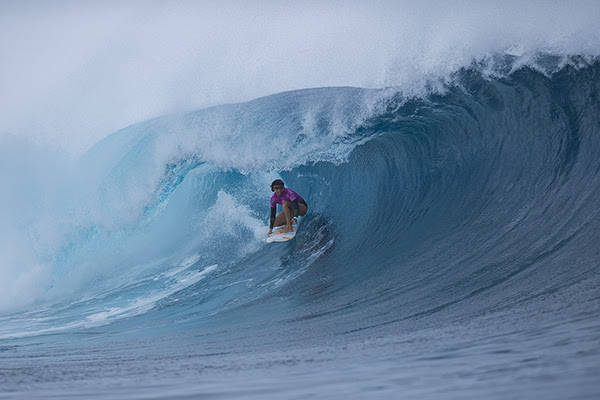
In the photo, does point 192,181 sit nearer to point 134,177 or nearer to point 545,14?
point 134,177

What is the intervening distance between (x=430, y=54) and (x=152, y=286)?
5768 millimetres

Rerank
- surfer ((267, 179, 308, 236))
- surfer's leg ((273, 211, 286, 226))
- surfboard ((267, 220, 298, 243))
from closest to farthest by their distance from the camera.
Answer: surfer ((267, 179, 308, 236))
surfboard ((267, 220, 298, 243))
surfer's leg ((273, 211, 286, 226))

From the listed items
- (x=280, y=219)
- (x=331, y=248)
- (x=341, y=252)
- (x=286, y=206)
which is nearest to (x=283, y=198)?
(x=286, y=206)

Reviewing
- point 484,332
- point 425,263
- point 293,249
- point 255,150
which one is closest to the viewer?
point 484,332

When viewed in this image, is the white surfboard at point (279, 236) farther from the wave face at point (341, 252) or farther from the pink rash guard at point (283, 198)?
the pink rash guard at point (283, 198)

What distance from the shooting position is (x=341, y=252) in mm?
6598

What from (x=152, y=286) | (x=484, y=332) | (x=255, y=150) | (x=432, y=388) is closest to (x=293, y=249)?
(x=152, y=286)

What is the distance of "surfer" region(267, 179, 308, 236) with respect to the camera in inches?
289

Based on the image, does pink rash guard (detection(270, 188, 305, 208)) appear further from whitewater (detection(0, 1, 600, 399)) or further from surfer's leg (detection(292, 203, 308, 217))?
whitewater (detection(0, 1, 600, 399))

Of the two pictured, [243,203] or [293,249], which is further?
[243,203]

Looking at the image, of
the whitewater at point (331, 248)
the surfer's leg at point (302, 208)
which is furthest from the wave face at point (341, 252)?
the surfer's leg at point (302, 208)

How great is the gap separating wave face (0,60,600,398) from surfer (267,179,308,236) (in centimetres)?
27

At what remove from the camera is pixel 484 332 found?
7.76ft

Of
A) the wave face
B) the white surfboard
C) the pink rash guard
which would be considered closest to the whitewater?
the wave face
